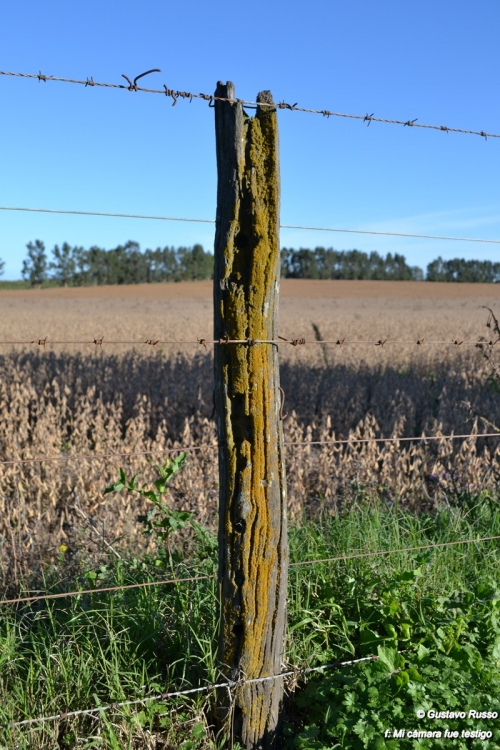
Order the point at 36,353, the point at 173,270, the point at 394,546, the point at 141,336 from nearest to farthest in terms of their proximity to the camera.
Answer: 1. the point at 394,546
2. the point at 36,353
3. the point at 141,336
4. the point at 173,270

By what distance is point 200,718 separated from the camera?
2406mm

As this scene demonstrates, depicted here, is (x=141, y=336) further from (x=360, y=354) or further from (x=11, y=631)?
(x=11, y=631)

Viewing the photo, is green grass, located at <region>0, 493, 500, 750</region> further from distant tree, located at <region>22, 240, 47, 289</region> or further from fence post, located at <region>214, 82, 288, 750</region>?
distant tree, located at <region>22, 240, 47, 289</region>

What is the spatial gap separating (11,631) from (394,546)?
1805mm

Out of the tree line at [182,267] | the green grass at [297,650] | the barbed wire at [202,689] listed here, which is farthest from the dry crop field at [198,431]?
the tree line at [182,267]

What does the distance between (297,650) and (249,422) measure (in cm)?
100

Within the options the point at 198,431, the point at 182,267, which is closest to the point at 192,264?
the point at 182,267

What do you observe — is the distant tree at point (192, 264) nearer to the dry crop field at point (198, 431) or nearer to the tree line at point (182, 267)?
the tree line at point (182, 267)

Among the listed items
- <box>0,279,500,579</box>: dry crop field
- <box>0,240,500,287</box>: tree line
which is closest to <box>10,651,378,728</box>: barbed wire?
<box>0,279,500,579</box>: dry crop field

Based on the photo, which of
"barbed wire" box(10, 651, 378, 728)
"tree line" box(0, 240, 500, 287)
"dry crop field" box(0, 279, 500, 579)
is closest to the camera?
"barbed wire" box(10, 651, 378, 728)

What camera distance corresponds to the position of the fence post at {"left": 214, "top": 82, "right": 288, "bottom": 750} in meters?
2.33

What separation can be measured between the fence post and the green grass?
0.13 meters

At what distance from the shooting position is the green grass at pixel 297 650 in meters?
2.29

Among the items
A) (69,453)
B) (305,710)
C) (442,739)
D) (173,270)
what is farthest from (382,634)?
(173,270)
